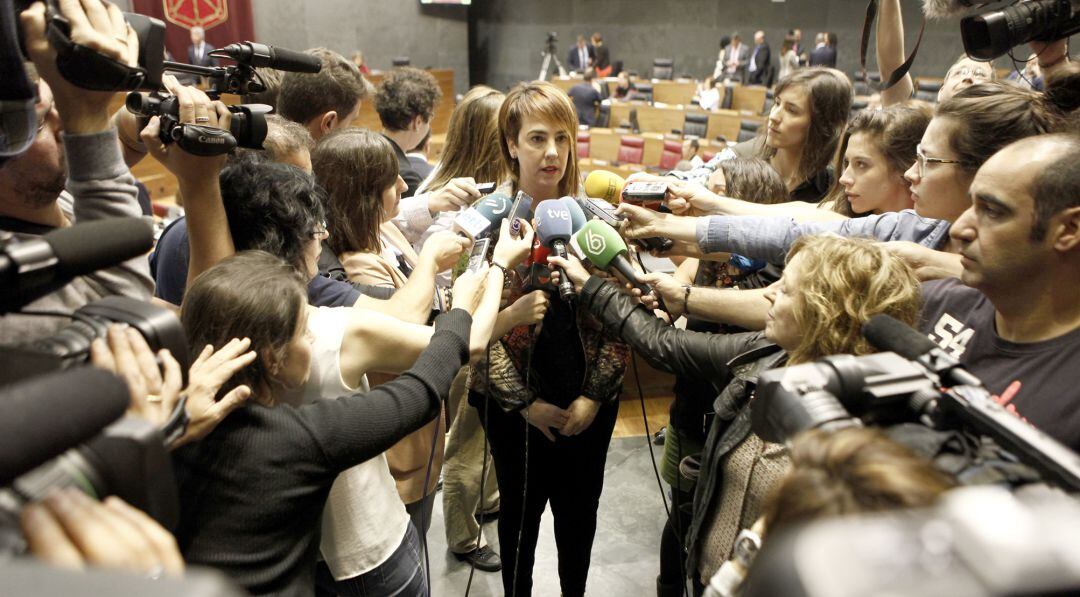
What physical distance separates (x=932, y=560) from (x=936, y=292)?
3.57ft

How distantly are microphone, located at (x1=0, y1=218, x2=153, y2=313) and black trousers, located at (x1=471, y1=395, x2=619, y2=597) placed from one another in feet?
3.99

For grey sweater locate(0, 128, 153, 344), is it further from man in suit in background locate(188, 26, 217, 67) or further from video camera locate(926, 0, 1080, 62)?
man in suit in background locate(188, 26, 217, 67)

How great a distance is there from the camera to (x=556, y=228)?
1531 mm

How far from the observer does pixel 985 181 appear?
1.11 metres

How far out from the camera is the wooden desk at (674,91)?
30.3ft

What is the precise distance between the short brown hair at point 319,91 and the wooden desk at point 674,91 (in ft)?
24.8

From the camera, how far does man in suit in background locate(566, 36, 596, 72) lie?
1170 centimetres

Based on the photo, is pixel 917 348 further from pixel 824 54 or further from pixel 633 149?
pixel 824 54

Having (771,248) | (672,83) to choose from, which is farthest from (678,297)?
(672,83)

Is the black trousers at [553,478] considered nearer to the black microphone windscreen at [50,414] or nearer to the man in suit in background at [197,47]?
the black microphone windscreen at [50,414]

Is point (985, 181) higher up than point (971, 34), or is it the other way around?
point (971, 34)

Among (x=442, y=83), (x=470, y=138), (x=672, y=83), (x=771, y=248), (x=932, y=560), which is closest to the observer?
(x=932, y=560)

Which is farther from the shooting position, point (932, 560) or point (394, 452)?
point (394, 452)

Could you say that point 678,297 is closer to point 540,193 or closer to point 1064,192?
point 540,193
